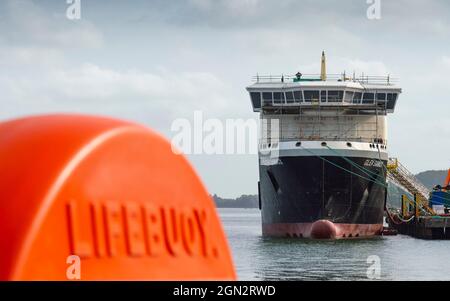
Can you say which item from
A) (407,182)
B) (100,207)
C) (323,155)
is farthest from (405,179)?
(100,207)

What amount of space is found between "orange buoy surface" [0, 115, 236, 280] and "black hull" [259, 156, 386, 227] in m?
50.7

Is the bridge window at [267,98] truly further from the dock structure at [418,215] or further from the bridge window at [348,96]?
the dock structure at [418,215]

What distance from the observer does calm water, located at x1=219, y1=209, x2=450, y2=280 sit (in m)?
32.8

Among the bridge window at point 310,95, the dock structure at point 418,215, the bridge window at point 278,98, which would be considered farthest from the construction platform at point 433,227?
the bridge window at point 278,98

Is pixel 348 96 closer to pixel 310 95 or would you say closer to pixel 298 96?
pixel 310 95

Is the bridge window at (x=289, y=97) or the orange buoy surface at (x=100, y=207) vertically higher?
the bridge window at (x=289, y=97)

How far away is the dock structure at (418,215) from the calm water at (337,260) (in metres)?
5.58

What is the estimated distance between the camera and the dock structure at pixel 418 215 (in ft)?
205

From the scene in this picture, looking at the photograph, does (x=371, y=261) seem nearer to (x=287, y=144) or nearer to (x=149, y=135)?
(x=287, y=144)

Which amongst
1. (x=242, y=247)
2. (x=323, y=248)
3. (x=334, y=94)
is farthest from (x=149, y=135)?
(x=334, y=94)

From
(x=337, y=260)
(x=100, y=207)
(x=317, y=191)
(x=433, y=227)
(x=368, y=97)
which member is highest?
(x=368, y=97)

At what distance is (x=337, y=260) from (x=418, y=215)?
31070 millimetres

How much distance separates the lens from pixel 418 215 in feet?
226

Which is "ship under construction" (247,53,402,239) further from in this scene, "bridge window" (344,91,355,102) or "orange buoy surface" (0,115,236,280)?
"orange buoy surface" (0,115,236,280)
